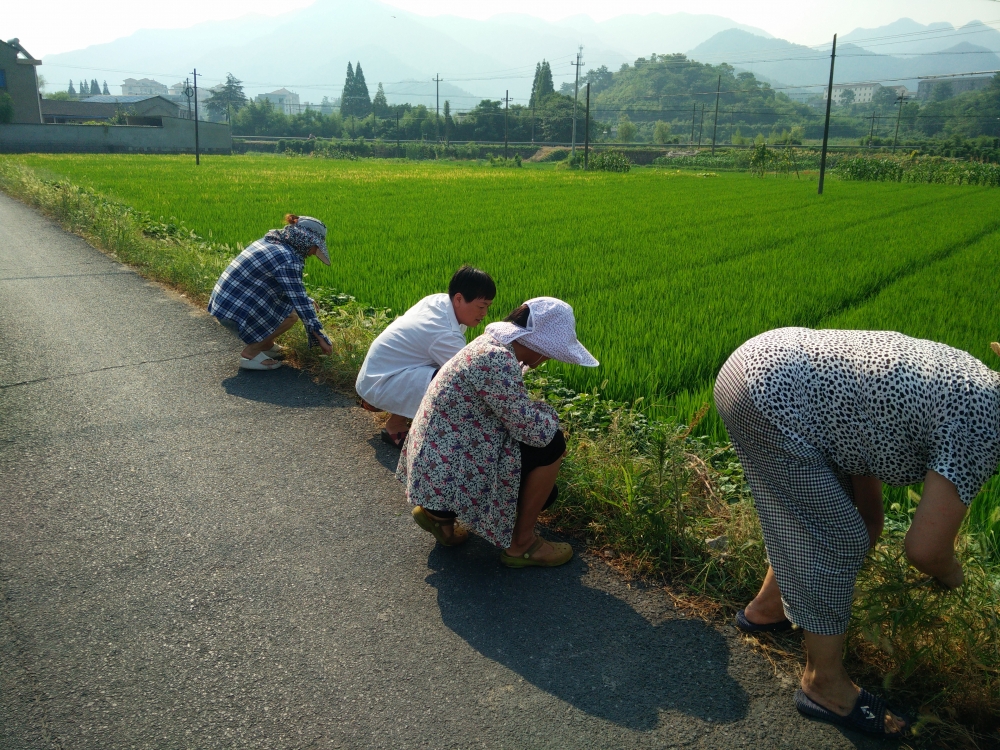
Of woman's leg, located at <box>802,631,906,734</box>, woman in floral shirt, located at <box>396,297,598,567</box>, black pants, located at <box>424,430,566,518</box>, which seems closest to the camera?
woman's leg, located at <box>802,631,906,734</box>

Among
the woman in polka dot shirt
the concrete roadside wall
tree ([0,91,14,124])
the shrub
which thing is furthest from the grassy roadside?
tree ([0,91,14,124])

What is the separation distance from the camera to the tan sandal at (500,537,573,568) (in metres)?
2.88

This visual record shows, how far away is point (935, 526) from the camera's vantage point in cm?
180

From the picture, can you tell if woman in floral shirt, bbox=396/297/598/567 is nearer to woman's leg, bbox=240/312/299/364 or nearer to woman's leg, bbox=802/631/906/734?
woman's leg, bbox=802/631/906/734

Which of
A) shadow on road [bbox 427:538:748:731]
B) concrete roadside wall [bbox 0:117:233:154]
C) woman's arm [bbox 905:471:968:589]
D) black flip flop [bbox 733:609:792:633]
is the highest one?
concrete roadside wall [bbox 0:117:233:154]

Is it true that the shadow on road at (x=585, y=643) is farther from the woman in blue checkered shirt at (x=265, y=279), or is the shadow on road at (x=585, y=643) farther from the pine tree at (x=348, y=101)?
the pine tree at (x=348, y=101)

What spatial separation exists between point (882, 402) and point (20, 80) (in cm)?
5633

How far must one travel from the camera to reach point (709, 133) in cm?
11194

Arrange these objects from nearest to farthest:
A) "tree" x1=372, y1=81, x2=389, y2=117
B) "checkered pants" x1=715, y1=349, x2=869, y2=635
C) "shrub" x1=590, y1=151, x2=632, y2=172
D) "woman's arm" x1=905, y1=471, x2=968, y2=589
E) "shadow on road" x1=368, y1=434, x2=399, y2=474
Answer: "woman's arm" x1=905, y1=471, x2=968, y2=589
"checkered pants" x1=715, y1=349, x2=869, y2=635
"shadow on road" x1=368, y1=434, x2=399, y2=474
"shrub" x1=590, y1=151, x2=632, y2=172
"tree" x1=372, y1=81, x2=389, y2=117

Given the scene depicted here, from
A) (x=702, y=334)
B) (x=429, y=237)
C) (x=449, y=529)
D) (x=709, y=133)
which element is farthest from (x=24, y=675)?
(x=709, y=133)

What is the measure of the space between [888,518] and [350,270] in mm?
6005

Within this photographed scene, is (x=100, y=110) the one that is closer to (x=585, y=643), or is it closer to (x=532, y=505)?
(x=532, y=505)

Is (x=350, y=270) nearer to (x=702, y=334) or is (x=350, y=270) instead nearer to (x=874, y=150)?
(x=702, y=334)

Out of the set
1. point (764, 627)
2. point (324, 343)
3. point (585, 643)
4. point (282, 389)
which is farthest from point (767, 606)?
point (282, 389)
